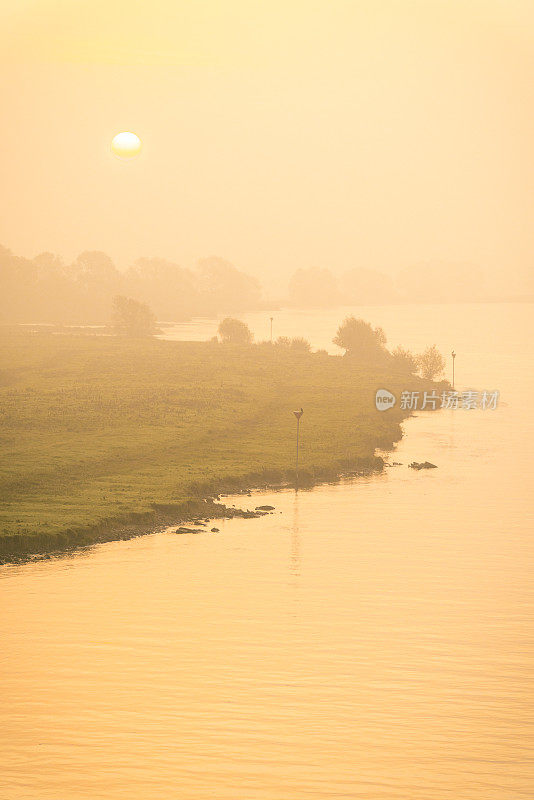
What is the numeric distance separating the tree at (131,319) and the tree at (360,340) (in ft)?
164

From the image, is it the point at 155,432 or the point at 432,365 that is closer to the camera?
the point at 155,432

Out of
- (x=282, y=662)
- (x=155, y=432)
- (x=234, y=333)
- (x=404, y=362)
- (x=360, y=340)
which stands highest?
(x=234, y=333)

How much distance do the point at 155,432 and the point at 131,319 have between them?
110 metres

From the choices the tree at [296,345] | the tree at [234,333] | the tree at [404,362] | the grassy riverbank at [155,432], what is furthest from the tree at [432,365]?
the tree at [234,333]

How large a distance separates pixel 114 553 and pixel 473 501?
97.5ft

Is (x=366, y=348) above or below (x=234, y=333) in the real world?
below

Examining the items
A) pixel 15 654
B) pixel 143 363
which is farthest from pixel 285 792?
pixel 143 363

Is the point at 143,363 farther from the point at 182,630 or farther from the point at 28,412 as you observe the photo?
the point at 182,630

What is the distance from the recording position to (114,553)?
174 ft

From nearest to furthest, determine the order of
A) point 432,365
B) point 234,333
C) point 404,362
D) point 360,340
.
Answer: point 432,365, point 404,362, point 360,340, point 234,333

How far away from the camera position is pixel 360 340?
6122 inches

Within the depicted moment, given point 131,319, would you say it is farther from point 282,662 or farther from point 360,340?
point 282,662

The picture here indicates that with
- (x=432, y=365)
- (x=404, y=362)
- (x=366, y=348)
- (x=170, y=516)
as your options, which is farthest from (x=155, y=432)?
(x=366, y=348)

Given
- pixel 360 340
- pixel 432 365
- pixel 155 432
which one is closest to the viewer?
pixel 155 432
